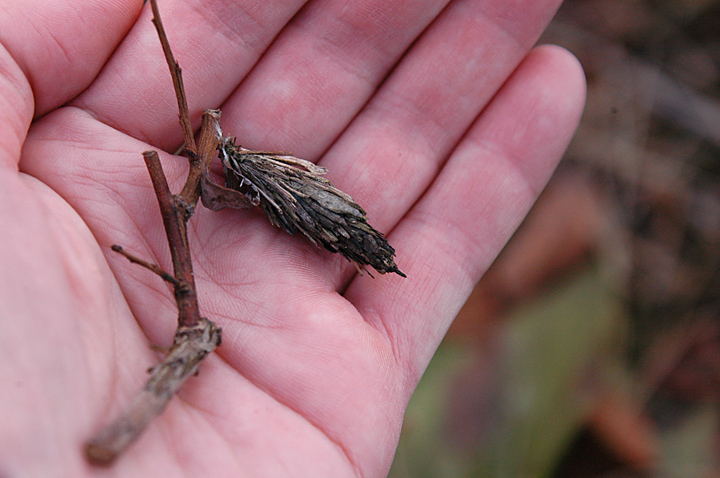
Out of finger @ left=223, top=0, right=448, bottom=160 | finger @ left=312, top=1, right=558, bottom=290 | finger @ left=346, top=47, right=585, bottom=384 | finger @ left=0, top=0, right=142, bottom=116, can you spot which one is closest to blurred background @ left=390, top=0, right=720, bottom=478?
finger @ left=346, top=47, right=585, bottom=384

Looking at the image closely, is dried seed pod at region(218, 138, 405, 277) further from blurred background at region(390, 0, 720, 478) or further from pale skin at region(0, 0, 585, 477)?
blurred background at region(390, 0, 720, 478)

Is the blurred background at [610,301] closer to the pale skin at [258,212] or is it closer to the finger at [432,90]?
the pale skin at [258,212]

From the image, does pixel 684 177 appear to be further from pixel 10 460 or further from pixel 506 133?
pixel 10 460

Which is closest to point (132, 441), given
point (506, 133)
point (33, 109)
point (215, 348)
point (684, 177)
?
point (215, 348)

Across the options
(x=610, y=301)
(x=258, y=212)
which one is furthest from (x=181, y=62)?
(x=610, y=301)

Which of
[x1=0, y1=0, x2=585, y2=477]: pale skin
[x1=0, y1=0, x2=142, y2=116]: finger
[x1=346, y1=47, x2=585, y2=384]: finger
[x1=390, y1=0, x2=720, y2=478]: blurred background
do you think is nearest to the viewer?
[x1=0, y1=0, x2=585, y2=477]: pale skin
